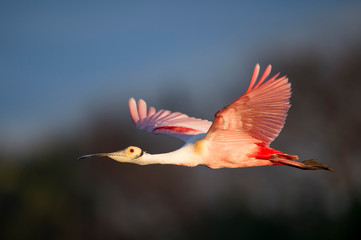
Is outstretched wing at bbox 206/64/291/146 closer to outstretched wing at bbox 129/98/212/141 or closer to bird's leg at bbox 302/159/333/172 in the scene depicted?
bird's leg at bbox 302/159/333/172

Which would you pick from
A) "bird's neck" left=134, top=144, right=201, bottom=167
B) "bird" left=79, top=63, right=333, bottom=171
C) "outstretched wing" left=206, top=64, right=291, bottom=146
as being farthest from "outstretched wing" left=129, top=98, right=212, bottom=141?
"outstretched wing" left=206, top=64, right=291, bottom=146

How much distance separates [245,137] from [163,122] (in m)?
2.16

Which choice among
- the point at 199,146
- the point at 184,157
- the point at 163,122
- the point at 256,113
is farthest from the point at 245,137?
the point at 163,122

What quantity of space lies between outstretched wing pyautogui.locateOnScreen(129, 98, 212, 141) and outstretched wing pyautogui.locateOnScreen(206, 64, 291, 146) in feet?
4.72

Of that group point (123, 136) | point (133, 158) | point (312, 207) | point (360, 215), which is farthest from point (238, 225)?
point (133, 158)

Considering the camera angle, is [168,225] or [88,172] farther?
[88,172]

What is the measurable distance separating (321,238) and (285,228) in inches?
54.5

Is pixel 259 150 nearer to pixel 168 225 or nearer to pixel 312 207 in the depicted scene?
pixel 312 207

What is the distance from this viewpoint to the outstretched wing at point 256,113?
588cm

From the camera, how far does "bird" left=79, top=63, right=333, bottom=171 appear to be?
5.95 meters

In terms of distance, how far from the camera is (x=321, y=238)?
820 inches

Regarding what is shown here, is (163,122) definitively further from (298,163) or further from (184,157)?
(298,163)

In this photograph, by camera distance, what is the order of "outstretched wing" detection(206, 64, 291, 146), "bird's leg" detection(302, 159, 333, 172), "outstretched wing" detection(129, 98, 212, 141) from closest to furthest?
"outstretched wing" detection(206, 64, 291, 146)
"bird's leg" detection(302, 159, 333, 172)
"outstretched wing" detection(129, 98, 212, 141)

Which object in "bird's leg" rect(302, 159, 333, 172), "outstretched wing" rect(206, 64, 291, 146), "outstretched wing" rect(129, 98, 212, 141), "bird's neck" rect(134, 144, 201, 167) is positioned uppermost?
"outstretched wing" rect(206, 64, 291, 146)
